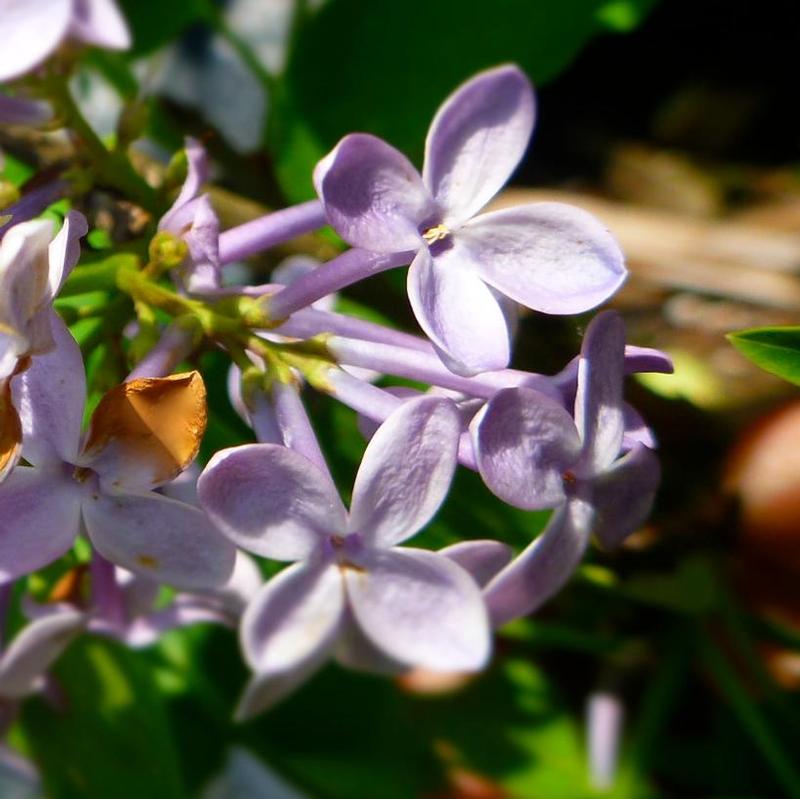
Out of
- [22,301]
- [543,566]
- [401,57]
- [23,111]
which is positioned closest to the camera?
[22,301]

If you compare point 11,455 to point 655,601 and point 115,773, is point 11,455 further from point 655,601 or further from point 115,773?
point 655,601

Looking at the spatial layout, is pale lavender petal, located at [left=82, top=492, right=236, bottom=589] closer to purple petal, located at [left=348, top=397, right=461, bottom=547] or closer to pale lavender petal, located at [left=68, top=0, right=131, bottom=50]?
purple petal, located at [left=348, top=397, right=461, bottom=547]

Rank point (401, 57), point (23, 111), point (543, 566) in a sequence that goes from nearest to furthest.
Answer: point (543, 566)
point (23, 111)
point (401, 57)

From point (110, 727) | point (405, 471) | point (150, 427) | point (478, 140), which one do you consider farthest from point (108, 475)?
point (110, 727)

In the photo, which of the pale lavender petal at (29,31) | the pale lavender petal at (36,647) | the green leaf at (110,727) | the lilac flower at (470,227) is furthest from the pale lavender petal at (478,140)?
the green leaf at (110,727)

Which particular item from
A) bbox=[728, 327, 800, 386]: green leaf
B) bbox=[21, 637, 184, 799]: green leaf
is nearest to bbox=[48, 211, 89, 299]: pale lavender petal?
bbox=[728, 327, 800, 386]: green leaf

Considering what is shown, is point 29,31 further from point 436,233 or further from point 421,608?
point 421,608

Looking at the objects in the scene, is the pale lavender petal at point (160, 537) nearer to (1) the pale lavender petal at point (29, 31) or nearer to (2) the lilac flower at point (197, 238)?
(2) the lilac flower at point (197, 238)

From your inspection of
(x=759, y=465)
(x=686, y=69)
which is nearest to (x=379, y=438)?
(x=759, y=465)
